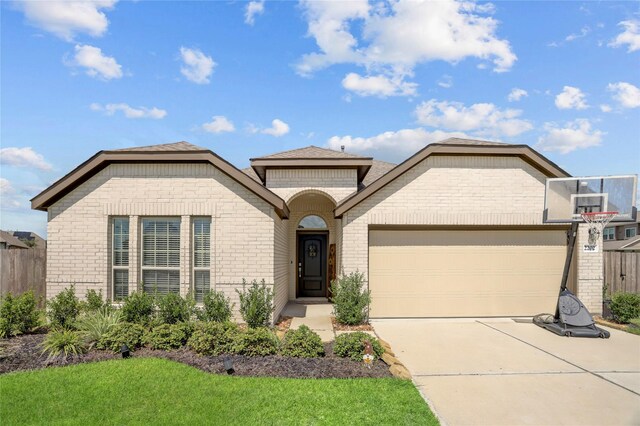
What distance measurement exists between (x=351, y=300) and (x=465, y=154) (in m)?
5.05

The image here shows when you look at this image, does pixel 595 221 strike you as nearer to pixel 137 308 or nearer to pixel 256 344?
pixel 256 344

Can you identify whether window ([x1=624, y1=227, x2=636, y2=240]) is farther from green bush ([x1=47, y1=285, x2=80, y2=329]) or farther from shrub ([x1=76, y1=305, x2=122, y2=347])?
green bush ([x1=47, y1=285, x2=80, y2=329])

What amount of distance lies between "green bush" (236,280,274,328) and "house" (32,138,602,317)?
25 centimetres

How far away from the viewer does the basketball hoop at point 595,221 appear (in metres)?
9.57

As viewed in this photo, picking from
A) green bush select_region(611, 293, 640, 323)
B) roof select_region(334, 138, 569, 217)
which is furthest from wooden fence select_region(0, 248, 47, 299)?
green bush select_region(611, 293, 640, 323)

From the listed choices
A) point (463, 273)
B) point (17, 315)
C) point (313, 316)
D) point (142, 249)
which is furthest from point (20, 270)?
point (463, 273)

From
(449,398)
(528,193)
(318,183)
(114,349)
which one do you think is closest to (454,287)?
(528,193)

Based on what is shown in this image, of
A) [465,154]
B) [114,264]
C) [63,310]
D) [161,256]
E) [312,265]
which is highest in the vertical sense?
[465,154]

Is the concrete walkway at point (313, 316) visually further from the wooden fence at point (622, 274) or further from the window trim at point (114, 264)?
the wooden fence at point (622, 274)

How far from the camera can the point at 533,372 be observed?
6.32m

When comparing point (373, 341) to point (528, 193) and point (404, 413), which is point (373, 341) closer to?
point (404, 413)

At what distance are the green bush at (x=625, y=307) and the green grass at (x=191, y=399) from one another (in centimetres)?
788

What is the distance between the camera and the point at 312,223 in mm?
14562

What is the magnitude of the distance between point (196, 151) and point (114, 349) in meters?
4.59
